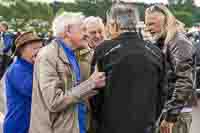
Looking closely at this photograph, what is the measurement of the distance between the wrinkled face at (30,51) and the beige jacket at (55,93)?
59 centimetres

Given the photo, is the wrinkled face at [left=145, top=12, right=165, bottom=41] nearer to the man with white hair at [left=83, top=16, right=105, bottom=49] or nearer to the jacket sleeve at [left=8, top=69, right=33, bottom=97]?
the man with white hair at [left=83, top=16, right=105, bottom=49]

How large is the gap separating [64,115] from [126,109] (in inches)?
18.2

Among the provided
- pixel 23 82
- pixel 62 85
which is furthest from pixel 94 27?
pixel 62 85

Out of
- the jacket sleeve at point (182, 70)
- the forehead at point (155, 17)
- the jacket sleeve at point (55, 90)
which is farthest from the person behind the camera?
the forehead at point (155, 17)

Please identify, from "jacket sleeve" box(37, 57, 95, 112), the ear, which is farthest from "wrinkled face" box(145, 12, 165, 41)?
"jacket sleeve" box(37, 57, 95, 112)

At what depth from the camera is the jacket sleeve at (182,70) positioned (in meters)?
4.42

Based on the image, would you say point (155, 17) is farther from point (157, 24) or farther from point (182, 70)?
point (182, 70)

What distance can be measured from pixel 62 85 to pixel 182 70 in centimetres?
128

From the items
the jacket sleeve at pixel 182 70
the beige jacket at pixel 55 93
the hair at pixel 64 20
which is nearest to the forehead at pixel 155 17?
the jacket sleeve at pixel 182 70

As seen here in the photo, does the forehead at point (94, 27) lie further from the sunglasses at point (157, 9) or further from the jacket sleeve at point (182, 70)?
the jacket sleeve at point (182, 70)

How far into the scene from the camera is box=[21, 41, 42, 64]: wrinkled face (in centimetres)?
A: 432

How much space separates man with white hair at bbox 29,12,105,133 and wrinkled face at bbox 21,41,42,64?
59cm

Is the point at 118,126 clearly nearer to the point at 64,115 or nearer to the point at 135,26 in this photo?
the point at 64,115

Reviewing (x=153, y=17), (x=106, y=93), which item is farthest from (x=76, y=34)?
(x=153, y=17)
